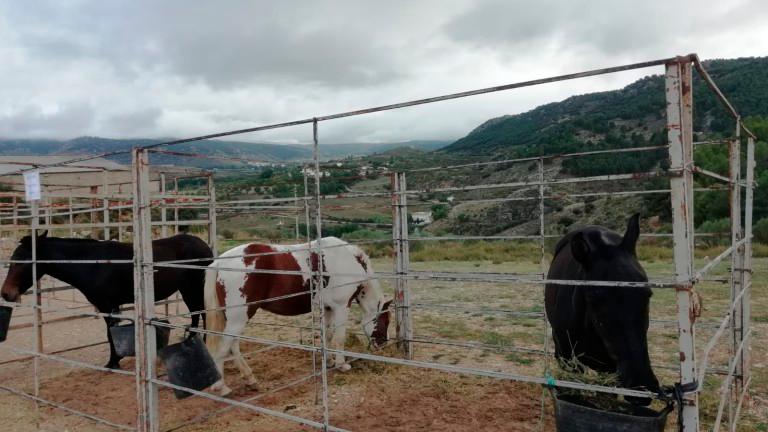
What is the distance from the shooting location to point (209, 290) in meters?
5.96

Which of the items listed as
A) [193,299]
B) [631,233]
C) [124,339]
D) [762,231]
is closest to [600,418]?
[631,233]

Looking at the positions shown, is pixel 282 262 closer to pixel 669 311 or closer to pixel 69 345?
pixel 69 345

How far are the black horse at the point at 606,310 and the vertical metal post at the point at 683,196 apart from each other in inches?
14.8

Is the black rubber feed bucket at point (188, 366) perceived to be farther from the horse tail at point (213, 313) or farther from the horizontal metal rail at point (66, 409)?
the horse tail at point (213, 313)

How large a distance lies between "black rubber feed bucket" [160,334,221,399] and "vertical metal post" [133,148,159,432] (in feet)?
0.47

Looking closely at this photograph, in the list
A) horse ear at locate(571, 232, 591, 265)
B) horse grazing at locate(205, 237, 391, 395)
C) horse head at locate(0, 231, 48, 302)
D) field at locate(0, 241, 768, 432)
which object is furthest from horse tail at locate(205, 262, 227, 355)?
horse ear at locate(571, 232, 591, 265)

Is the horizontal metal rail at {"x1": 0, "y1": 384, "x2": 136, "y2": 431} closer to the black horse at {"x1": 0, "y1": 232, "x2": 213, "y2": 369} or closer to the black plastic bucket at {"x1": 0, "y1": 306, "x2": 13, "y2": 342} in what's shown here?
the black plastic bucket at {"x1": 0, "y1": 306, "x2": 13, "y2": 342}

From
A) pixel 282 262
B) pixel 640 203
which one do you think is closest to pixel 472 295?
pixel 282 262

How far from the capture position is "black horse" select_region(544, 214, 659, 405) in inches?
108

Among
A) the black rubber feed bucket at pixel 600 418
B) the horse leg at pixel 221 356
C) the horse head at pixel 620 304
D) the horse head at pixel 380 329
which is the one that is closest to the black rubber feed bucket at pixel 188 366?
the horse leg at pixel 221 356

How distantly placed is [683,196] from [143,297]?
396cm

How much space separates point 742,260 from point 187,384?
4858 mm

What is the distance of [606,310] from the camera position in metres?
2.96

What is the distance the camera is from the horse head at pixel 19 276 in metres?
6.34
